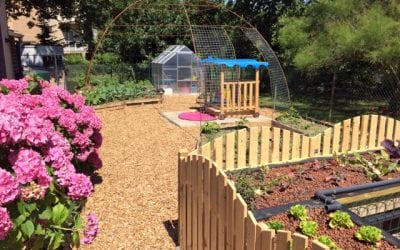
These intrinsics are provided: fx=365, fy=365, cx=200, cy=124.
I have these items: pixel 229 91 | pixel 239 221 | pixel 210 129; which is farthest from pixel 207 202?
pixel 229 91

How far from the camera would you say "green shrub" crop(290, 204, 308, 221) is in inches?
105

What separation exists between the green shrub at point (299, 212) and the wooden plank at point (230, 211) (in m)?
0.51

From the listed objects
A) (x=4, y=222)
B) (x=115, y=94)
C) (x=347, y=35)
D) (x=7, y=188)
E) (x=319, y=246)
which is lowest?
(x=115, y=94)

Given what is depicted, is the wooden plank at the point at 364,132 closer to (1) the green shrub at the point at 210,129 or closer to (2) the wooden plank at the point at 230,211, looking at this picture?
(2) the wooden plank at the point at 230,211

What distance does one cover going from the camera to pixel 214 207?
2.81 metres

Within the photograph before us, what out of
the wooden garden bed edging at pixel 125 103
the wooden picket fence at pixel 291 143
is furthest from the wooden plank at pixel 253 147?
the wooden garden bed edging at pixel 125 103

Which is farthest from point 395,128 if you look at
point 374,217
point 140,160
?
point 140,160

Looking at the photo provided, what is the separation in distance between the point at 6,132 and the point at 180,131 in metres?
7.62

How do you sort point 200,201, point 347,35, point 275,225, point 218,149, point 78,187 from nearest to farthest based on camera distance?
point 275,225
point 78,187
point 200,201
point 218,149
point 347,35

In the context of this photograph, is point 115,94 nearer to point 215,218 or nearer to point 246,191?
point 246,191

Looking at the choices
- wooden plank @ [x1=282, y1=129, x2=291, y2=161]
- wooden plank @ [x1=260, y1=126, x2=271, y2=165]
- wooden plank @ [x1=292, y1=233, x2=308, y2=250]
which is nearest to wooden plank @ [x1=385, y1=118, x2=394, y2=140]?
wooden plank @ [x1=282, y1=129, x2=291, y2=161]

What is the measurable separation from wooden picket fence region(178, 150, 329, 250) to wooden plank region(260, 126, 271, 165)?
1062 mm

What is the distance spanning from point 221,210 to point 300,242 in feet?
2.98

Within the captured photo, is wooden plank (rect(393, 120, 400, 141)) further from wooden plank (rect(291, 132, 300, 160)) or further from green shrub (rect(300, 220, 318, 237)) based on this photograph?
green shrub (rect(300, 220, 318, 237))
